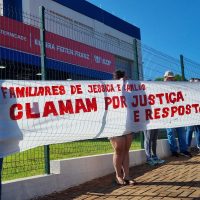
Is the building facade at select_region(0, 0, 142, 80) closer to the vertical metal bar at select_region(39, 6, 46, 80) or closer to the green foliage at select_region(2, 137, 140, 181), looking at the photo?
the vertical metal bar at select_region(39, 6, 46, 80)

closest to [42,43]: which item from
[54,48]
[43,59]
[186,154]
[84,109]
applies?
[43,59]

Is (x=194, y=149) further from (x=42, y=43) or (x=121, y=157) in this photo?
(x=42, y=43)

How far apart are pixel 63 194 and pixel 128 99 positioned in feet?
6.08

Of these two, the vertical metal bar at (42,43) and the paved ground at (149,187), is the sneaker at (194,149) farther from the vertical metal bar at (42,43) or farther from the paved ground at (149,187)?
the vertical metal bar at (42,43)

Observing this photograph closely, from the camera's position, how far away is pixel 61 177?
21.2 feet

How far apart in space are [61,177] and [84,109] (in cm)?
115

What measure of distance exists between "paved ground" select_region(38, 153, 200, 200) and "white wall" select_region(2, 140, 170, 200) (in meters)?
0.12

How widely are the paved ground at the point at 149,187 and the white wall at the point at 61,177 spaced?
0.12 m

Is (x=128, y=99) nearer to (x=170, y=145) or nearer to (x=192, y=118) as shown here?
(x=192, y=118)

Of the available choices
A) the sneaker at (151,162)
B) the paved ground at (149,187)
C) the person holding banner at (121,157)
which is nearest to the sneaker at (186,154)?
the sneaker at (151,162)

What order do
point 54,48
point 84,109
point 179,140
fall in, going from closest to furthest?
point 84,109 < point 54,48 < point 179,140

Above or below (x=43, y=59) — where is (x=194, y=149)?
below

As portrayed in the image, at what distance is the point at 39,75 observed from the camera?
21.4 feet

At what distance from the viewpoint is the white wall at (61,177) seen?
565 centimetres
